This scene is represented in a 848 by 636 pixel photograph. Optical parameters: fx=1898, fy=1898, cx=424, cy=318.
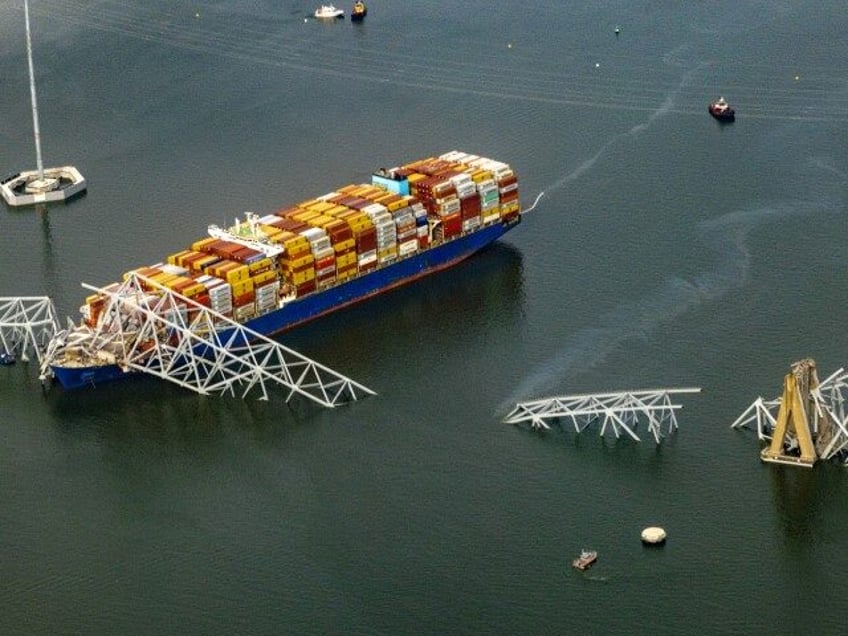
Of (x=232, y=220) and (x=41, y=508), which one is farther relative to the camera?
(x=232, y=220)

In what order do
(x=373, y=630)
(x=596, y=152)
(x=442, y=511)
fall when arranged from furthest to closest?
(x=596, y=152)
(x=442, y=511)
(x=373, y=630)

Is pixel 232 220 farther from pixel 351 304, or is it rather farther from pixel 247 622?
pixel 247 622

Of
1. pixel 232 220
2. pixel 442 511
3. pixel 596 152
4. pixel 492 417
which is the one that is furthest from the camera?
pixel 596 152

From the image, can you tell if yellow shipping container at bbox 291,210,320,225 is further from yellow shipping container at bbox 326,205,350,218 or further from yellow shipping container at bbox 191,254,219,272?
yellow shipping container at bbox 191,254,219,272

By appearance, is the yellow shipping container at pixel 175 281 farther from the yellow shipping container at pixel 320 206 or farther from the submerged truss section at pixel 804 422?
the submerged truss section at pixel 804 422

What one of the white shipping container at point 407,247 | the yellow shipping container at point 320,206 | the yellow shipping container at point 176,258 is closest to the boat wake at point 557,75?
the white shipping container at point 407,247

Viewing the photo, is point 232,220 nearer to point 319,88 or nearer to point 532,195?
point 532,195

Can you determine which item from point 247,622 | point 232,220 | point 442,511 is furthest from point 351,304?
point 247,622
